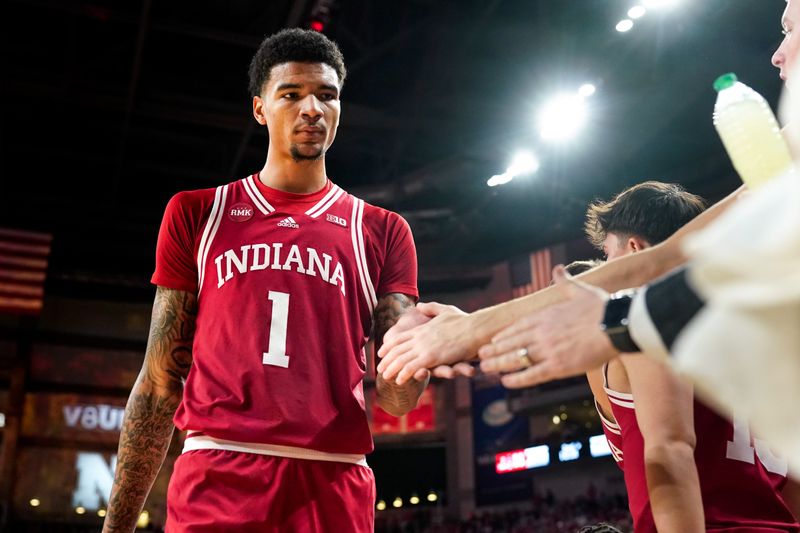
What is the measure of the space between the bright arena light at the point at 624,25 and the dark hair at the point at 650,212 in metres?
9.79

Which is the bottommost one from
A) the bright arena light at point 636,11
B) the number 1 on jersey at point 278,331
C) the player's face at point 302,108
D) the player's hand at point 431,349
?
the player's hand at point 431,349

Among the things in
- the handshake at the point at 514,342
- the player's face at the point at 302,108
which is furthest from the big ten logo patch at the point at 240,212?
the handshake at the point at 514,342

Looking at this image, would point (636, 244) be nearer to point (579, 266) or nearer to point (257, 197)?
point (579, 266)

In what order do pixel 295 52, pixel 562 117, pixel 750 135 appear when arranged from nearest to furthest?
pixel 750 135 < pixel 295 52 < pixel 562 117

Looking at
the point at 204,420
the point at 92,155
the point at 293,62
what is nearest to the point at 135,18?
the point at 92,155

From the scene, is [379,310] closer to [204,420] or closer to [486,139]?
[204,420]

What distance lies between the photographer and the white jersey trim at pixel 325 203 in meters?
2.85

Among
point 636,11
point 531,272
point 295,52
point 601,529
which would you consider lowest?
point 601,529

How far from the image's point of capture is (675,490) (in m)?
1.99

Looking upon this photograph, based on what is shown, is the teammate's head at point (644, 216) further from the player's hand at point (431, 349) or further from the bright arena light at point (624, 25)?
the bright arena light at point (624, 25)

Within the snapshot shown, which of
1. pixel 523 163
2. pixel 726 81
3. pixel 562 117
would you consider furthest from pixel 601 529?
pixel 523 163

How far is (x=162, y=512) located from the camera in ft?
56.2

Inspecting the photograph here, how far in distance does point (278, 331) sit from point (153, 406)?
538 millimetres

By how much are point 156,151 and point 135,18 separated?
4735mm
